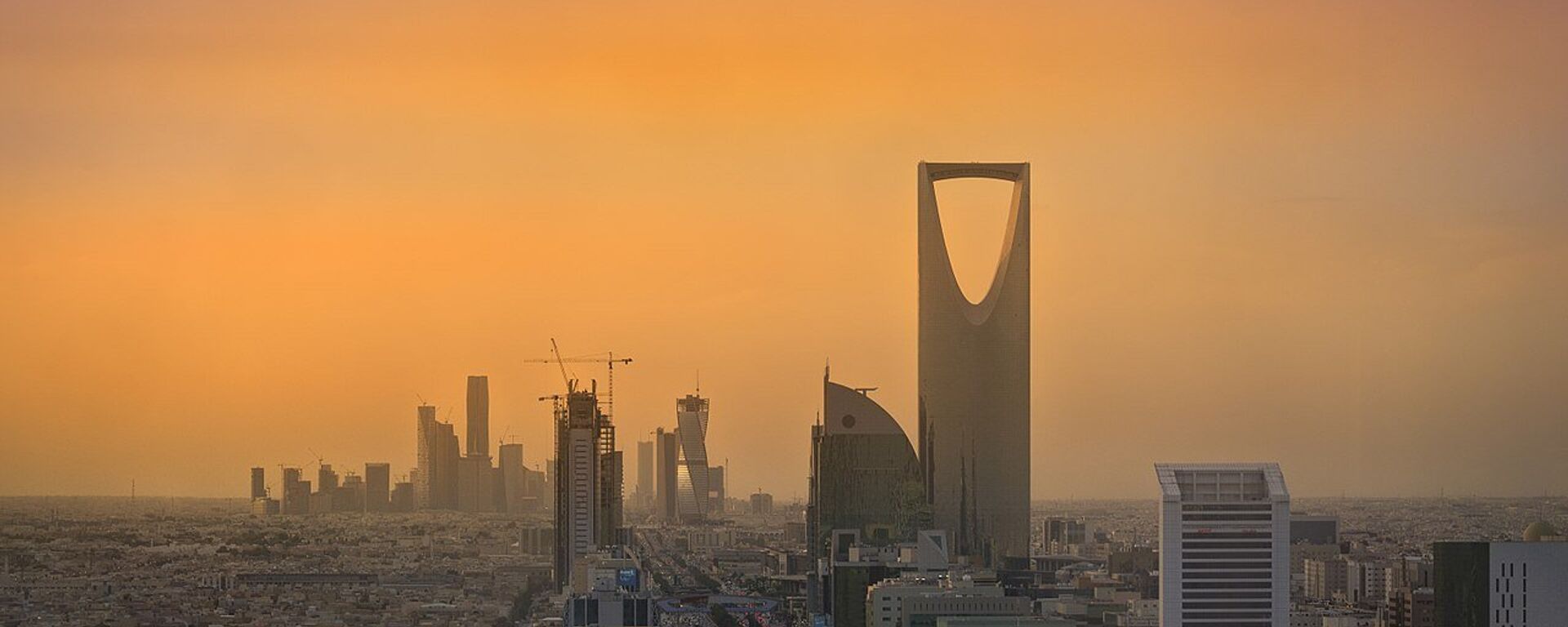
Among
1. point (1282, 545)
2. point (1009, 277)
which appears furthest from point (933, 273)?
point (1282, 545)

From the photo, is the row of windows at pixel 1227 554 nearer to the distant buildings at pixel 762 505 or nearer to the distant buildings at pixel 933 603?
the distant buildings at pixel 933 603

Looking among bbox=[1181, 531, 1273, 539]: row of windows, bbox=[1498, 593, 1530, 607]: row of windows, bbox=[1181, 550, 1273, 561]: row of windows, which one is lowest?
bbox=[1498, 593, 1530, 607]: row of windows

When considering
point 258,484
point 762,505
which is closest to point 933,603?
point 258,484

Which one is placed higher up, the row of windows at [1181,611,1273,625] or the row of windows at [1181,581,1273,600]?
the row of windows at [1181,581,1273,600]

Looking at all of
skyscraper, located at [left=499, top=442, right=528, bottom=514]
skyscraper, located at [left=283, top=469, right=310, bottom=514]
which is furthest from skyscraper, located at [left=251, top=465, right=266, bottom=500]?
skyscraper, located at [left=499, top=442, right=528, bottom=514]

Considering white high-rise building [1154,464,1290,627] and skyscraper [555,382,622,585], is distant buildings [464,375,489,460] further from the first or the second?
white high-rise building [1154,464,1290,627]
